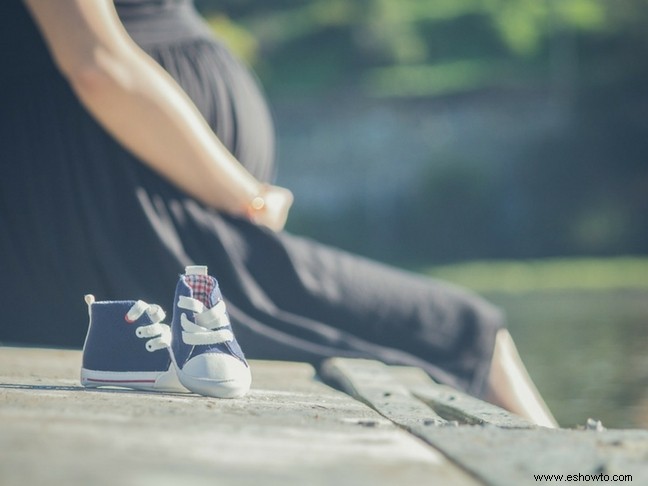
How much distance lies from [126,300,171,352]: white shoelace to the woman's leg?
87cm

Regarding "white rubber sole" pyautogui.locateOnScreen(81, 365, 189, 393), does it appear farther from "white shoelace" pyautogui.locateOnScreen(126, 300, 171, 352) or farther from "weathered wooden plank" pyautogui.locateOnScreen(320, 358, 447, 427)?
"weathered wooden plank" pyautogui.locateOnScreen(320, 358, 447, 427)

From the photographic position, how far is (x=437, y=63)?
26.0m

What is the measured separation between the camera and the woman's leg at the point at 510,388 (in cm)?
306

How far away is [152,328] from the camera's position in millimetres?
2580

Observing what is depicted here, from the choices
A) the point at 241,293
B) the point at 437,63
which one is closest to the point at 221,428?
the point at 241,293

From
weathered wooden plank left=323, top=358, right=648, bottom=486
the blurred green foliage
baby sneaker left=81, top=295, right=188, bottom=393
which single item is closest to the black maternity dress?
baby sneaker left=81, top=295, right=188, bottom=393

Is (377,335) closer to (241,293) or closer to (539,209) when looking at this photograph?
(241,293)

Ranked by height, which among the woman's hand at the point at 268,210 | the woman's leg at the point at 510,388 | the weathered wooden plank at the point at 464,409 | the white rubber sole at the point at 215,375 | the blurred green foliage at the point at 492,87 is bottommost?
the white rubber sole at the point at 215,375

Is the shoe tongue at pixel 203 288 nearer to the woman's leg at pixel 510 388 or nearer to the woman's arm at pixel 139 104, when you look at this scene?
the woman's arm at pixel 139 104

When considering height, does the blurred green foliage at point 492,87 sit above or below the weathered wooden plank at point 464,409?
above

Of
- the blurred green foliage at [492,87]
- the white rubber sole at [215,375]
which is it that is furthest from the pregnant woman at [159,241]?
the blurred green foliage at [492,87]

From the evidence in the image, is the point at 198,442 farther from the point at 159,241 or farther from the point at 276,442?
the point at 159,241

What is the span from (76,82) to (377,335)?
0.89 meters

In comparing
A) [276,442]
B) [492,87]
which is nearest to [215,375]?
[276,442]
